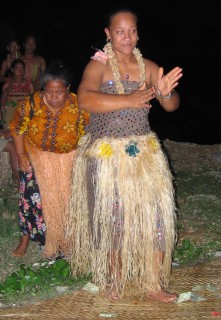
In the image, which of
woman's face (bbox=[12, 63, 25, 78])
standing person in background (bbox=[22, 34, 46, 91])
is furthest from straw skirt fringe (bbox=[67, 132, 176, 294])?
standing person in background (bbox=[22, 34, 46, 91])

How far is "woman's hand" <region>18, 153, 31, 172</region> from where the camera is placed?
12.4 ft

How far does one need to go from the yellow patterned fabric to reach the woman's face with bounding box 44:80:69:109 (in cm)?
6

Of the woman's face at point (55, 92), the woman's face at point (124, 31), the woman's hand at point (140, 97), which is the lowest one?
the woman's hand at point (140, 97)

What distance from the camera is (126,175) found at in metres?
3.10

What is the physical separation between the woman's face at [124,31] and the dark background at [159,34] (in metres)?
14.6

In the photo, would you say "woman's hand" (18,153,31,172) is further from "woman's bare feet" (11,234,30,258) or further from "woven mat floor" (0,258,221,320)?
"woven mat floor" (0,258,221,320)

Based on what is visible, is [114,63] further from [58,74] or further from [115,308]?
[115,308]

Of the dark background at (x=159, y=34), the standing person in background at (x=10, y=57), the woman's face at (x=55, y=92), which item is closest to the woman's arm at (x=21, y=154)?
the woman's face at (x=55, y=92)

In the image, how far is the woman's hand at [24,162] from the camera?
3.79m

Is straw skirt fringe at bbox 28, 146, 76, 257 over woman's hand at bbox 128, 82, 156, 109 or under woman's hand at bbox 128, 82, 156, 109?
under

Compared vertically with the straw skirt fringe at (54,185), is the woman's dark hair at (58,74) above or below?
above

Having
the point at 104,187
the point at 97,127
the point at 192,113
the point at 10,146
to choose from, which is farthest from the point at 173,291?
the point at 192,113

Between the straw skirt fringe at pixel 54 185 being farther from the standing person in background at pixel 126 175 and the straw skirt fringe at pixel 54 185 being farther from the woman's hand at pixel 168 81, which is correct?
the woman's hand at pixel 168 81

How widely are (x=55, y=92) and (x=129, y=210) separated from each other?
35.7 inches
